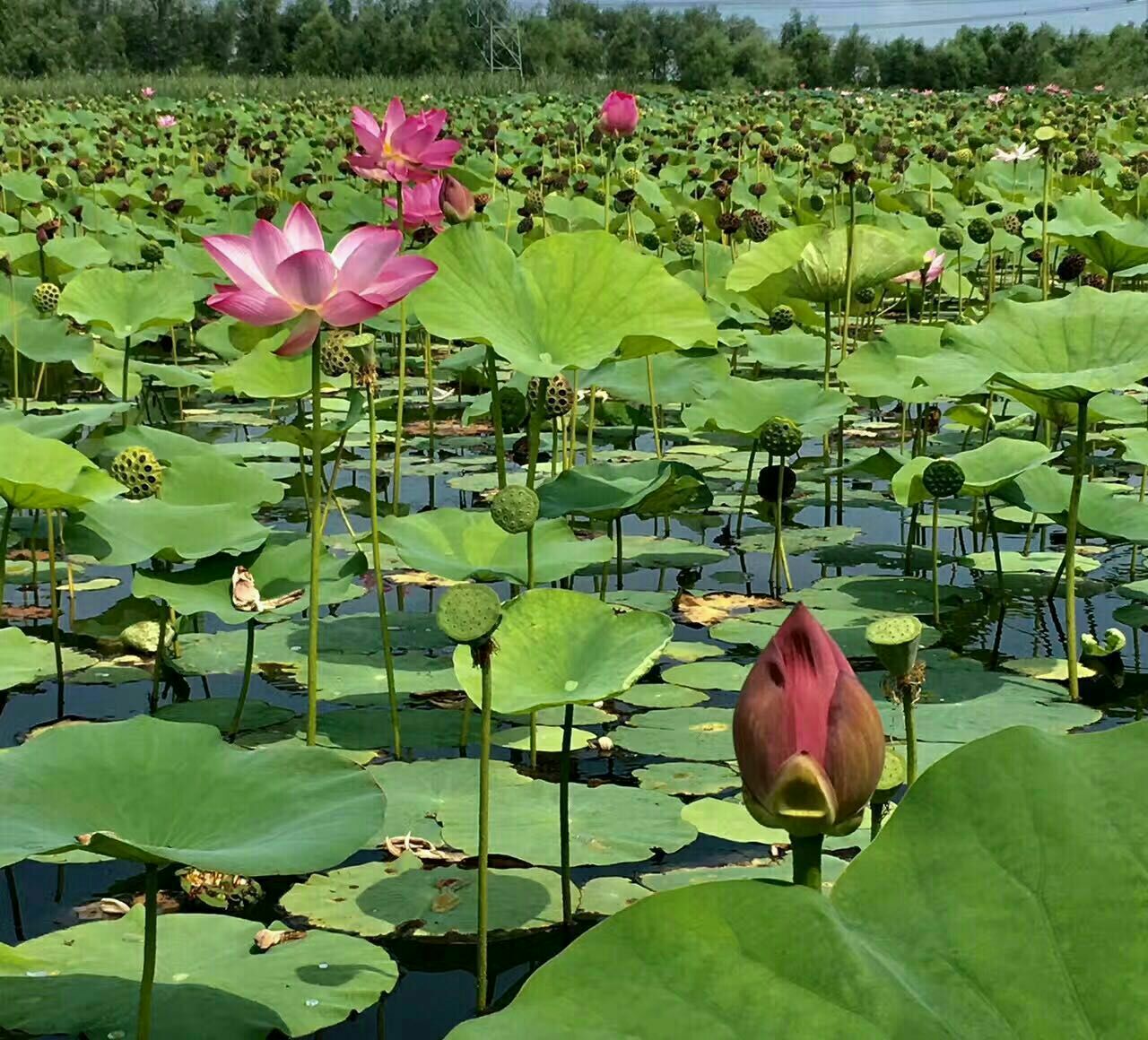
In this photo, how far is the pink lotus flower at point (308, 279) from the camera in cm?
156

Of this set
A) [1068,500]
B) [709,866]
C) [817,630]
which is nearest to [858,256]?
[1068,500]

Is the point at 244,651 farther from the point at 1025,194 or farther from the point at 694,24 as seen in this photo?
the point at 694,24

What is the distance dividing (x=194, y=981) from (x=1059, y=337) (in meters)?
1.47

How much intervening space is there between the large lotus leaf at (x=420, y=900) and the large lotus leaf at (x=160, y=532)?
0.54 metres

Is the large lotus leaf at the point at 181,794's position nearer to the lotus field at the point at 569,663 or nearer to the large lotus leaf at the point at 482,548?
the lotus field at the point at 569,663

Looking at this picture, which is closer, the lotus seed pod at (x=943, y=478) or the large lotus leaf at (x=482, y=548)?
the large lotus leaf at (x=482, y=548)

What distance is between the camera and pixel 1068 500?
2502mm

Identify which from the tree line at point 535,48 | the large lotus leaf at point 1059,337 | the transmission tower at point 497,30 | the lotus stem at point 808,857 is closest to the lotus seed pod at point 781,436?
the large lotus leaf at point 1059,337

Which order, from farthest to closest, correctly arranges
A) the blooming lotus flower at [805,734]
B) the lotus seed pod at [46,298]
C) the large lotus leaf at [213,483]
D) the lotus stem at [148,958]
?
the lotus seed pod at [46,298] < the large lotus leaf at [213,483] < the lotus stem at [148,958] < the blooming lotus flower at [805,734]

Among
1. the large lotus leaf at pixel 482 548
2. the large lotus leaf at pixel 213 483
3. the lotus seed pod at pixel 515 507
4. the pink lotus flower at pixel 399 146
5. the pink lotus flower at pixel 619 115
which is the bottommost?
the large lotus leaf at pixel 482 548

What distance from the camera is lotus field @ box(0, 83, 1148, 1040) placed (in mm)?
600

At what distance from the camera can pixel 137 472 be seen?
2312 millimetres

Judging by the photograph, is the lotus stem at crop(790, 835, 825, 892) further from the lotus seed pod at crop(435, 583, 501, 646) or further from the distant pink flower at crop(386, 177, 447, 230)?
the distant pink flower at crop(386, 177, 447, 230)

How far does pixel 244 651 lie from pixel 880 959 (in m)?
1.83
